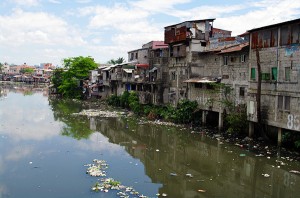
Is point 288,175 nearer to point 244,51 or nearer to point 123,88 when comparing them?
point 244,51

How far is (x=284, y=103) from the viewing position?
66.0 feet

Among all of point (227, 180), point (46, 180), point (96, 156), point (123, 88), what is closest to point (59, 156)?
point (96, 156)

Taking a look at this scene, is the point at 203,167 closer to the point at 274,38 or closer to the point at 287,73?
the point at 287,73

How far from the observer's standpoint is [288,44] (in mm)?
19734

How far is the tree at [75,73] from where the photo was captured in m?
62.0

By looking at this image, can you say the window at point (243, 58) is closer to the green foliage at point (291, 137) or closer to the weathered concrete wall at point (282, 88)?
the weathered concrete wall at point (282, 88)

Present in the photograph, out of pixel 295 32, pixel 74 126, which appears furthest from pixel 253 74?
pixel 74 126

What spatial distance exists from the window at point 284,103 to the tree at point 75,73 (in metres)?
46.6

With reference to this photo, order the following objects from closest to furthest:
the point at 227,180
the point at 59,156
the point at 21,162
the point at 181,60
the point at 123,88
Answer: the point at 227,180 → the point at 21,162 → the point at 59,156 → the point at 181,60 → the point at 123,88

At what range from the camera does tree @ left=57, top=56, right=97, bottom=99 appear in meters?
62.0

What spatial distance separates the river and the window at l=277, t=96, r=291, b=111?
3.19 meters

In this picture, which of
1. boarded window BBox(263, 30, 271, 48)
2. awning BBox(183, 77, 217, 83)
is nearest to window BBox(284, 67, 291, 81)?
boarded window BBox(263, 30, 271, 48)

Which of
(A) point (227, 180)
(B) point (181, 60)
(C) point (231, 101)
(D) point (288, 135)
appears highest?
(B) point (181, 60)

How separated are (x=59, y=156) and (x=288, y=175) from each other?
12.6 m
